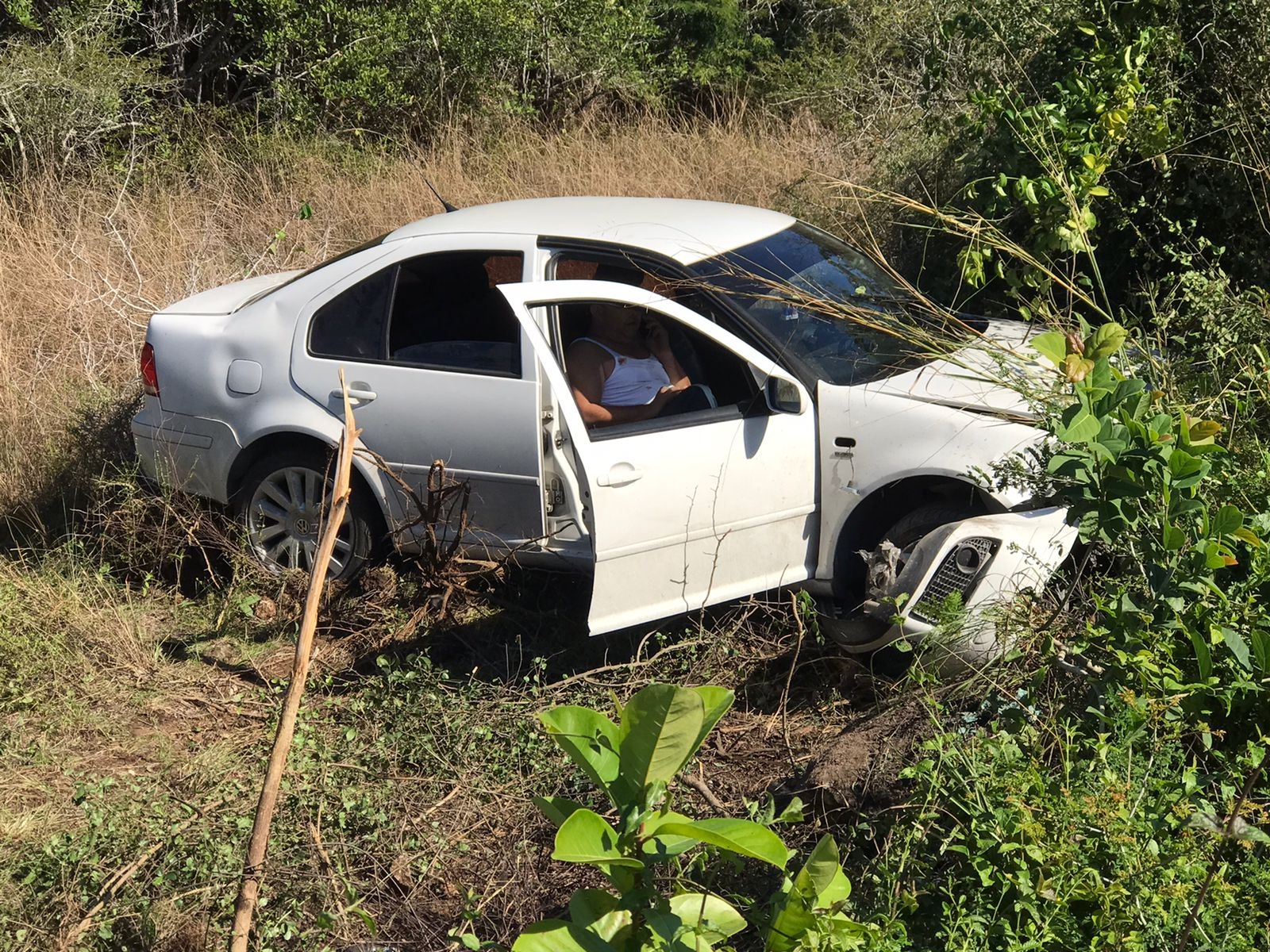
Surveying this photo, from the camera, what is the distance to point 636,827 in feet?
7.34

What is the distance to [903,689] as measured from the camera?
3.77 meters

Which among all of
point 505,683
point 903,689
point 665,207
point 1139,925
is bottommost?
point 505,683

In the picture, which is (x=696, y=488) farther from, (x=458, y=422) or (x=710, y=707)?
(x=710, y=707)

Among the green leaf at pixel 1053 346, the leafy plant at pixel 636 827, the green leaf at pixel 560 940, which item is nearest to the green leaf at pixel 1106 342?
the green leaf at pixel 1053 346

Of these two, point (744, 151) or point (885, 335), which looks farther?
point (744, 151)

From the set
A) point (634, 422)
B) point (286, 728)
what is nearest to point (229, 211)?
point (634, 422)

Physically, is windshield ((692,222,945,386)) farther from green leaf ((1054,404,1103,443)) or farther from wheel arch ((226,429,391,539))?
wheel arch ((226,429,391,539))

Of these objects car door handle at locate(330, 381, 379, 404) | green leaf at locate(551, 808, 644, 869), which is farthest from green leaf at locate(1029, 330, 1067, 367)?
car door handle at locate(330, 381, 379, 404)

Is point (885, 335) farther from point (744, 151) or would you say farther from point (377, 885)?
point (744, 151)

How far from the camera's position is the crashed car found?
4156mm

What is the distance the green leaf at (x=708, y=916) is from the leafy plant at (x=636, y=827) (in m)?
0.02

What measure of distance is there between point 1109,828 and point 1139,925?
0.21m

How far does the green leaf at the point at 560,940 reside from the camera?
2.21 meters

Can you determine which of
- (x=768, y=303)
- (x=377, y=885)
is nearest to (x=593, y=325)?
(x=768, y=303)
